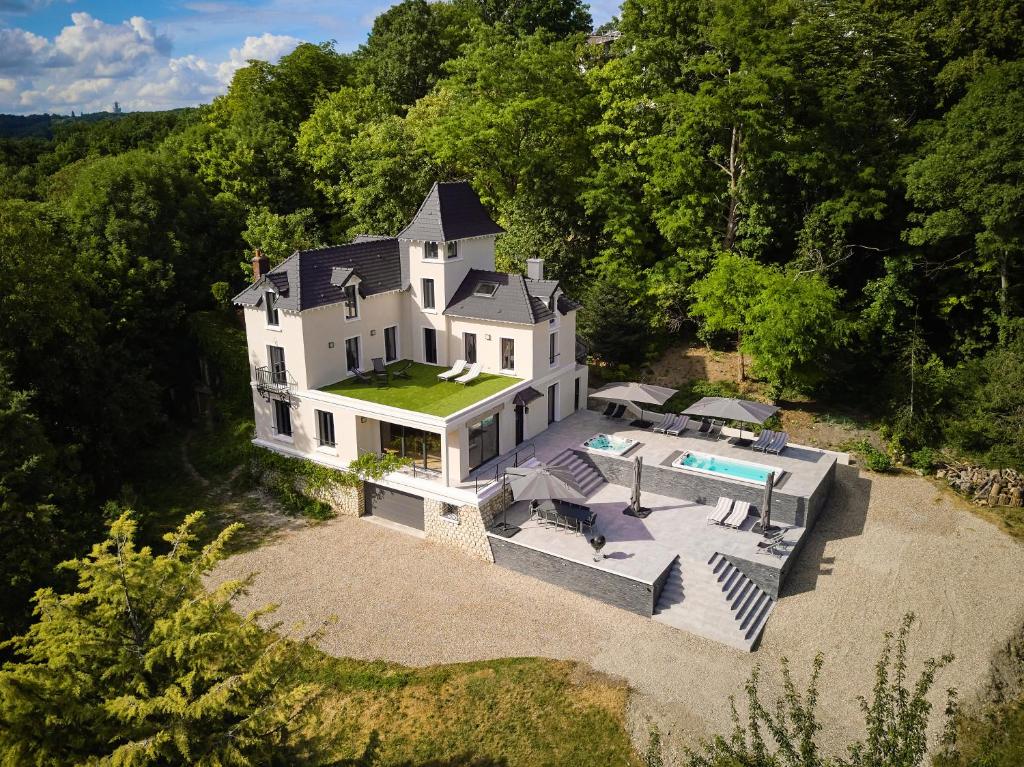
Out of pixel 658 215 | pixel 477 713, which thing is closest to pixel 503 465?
pixel 477 713

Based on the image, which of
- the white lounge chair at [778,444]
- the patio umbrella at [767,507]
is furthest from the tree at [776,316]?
the patio umbrella at [767,507]

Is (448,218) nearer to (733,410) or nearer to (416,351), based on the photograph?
(416,351)

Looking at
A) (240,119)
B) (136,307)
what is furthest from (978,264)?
(240,119)

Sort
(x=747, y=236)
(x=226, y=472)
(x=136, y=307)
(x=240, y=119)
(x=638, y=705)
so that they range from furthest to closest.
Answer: (x=240, y=119)
(x=747, y=236)
(x=136, y=307)
(x=226, y=472)
(x=638, y=705)

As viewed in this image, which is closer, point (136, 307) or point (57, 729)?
point (57, 729)

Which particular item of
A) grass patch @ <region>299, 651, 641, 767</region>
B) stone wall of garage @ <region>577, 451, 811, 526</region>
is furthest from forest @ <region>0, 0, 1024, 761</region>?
grass patch @ <region>299, 651, 641, 767</region>

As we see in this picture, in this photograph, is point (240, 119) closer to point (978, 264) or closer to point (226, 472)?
point (226, 472)
